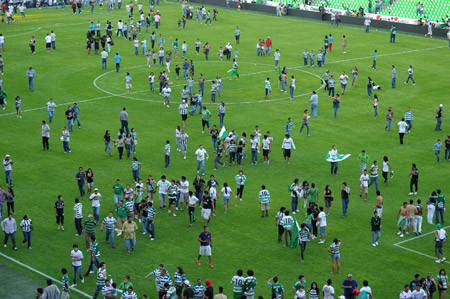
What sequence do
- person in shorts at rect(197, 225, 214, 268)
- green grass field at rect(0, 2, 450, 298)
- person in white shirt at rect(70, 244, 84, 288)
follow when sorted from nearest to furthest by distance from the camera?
person in white shirt at rect(70, 244, 84, 288)
person in shorts at rect(197, 225, 214, 268)
green grass field at rect(0, 2, 450, 298)

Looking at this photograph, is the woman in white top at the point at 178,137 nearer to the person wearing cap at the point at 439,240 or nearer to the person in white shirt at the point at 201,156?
the person in white shirt at the point at 201,156

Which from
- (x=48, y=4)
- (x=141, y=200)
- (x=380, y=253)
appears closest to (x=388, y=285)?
(x=380, y=253)

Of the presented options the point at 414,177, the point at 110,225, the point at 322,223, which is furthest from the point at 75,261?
the point at 414,177

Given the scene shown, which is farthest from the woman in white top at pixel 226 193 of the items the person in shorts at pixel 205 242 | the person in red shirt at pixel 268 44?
the person in red shirt at pixel 268 44

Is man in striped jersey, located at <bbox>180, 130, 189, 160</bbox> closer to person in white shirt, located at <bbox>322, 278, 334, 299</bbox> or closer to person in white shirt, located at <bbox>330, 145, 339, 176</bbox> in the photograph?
person in white shirt, located at <bbox>330, 145, 339, 176</bbox>

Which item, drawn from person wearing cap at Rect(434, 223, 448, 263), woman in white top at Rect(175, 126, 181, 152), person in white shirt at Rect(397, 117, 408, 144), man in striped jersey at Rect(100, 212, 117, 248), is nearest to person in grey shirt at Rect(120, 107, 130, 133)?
woman in white top at Rect(175, 126, 181, 152)

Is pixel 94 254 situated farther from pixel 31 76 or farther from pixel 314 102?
pixel 31 76
